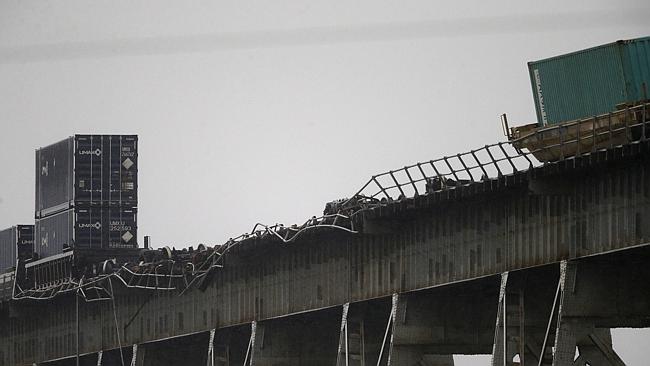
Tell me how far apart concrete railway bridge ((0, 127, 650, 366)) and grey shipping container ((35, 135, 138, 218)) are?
469 inches

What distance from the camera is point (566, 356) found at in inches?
2430

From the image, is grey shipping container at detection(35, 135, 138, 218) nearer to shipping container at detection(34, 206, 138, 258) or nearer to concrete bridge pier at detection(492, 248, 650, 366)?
shipping container at detection(34, 206, 138, 258)

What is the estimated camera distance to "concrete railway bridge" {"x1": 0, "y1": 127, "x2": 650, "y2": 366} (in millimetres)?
62281

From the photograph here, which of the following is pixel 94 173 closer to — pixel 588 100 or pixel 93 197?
pixel 93 197

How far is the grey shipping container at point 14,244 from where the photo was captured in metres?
125

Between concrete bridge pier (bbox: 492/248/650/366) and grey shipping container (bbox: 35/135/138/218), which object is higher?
grey shipping container (bbox: 35/135/138/218)

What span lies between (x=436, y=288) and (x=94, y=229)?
45.5 m

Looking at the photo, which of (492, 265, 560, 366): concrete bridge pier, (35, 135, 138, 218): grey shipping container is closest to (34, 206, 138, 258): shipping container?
(35, 135, 138, 218): grey shipping container

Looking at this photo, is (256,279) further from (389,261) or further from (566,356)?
(566,356)

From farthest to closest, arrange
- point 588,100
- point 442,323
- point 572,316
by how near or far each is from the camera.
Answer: point 442,323, point 588,100, point 572,316

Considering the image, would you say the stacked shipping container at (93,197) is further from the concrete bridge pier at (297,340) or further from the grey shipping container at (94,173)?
the concrete bridge pier at (297,340)

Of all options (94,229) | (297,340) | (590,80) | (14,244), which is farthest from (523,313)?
(14,244)

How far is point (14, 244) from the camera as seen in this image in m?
128

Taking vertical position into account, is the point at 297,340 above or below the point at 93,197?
below
